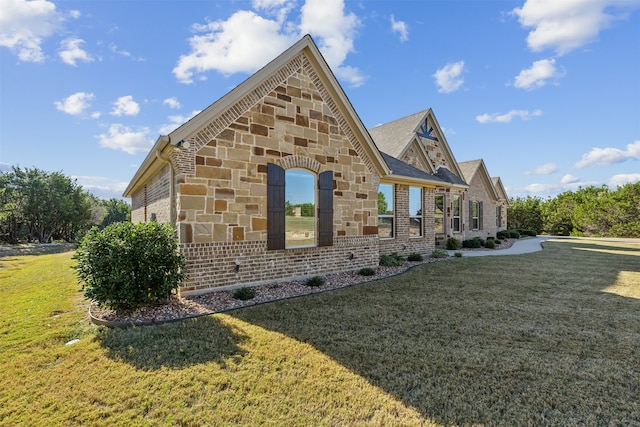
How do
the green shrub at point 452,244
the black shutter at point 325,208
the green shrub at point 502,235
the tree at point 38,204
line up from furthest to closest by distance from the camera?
the tree at point 38,204 < the green shrub at point 502,235 < the green shrub at point 452,244 < the black shutter at point 325,208

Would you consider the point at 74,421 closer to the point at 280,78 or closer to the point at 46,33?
the point at 280,78

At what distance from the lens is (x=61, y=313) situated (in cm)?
583

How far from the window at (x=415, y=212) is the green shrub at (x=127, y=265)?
9.99 m

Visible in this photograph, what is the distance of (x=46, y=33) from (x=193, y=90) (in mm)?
5413

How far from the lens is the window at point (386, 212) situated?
11883 millimetres

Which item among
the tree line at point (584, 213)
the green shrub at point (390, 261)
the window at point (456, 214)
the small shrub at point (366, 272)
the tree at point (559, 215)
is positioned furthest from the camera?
the tree at point (559, 215)

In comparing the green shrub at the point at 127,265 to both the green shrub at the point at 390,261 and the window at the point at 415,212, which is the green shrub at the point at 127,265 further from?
the window at the point at 415,212

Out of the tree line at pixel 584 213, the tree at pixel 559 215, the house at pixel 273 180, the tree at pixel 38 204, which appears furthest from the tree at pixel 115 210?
the tree at pixel 559 215

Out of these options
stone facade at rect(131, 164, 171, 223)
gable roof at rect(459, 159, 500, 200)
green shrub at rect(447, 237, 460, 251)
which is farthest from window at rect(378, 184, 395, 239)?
gable roof at rect(459, 159, 500, 200)

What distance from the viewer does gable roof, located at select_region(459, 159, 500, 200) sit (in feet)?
67.7

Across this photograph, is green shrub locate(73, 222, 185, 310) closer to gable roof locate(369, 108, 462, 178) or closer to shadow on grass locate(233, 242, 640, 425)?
shadow on grass locate(233, 242, 640, 425)

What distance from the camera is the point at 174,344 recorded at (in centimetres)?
422

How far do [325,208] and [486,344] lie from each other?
5166mm

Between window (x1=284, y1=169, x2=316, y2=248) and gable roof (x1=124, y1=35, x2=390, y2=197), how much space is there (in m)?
2.21
